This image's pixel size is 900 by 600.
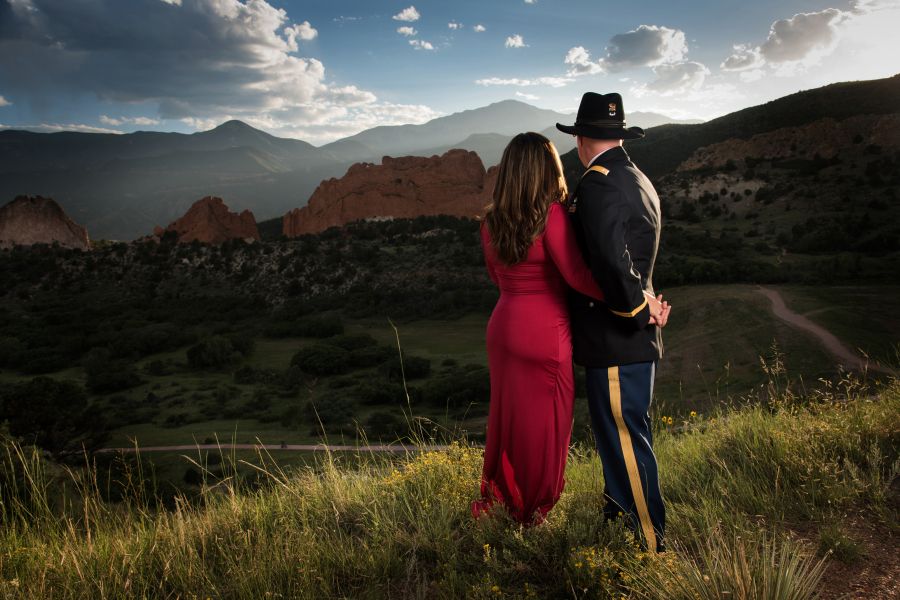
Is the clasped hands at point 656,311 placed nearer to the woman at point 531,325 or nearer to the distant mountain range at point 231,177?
the woman at point 531,325

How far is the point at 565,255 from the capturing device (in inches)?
99.9

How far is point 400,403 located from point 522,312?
70.9 ft

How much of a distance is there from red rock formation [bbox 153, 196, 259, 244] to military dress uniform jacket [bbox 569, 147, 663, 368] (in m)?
60.1

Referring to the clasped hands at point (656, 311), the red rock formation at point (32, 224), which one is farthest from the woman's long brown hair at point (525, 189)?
the red rock formation at point (32, 224)

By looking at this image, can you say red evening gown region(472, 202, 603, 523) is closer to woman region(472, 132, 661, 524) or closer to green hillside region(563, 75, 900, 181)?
woman region(472, 132, 661, 524)

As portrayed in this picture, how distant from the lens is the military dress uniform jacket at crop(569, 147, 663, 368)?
2354 millimetres

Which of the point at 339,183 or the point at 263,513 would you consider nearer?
the point at 263,513

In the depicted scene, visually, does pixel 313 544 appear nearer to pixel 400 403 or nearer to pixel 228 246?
pixel 400 403

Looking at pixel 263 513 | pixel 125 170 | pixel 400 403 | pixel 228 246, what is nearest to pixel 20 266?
pixel 228 246

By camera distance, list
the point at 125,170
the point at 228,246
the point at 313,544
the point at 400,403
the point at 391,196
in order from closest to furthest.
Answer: the point at 313,544
the point at 400,403
the point at 228,246
the point at 391,196
the point at 125,170

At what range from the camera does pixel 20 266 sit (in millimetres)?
49594

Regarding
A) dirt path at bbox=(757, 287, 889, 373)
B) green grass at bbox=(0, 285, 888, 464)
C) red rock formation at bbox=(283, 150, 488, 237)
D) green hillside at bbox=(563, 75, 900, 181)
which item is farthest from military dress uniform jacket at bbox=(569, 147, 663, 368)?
red rock formation at bbox=(283, 150, 488, 237)

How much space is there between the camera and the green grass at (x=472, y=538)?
2.10m

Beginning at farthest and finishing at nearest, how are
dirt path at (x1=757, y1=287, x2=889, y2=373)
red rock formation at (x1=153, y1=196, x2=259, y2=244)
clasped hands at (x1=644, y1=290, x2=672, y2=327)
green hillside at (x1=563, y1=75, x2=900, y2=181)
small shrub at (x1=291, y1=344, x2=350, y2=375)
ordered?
red rock formation at (x1=153, y1=196, x2=259, y2=244) < green hillside at (x1=563, y1=75, x2=900, y2=181) < small shrub at (x1=291, y1=344, x2=350, y2=375) < dirt path at (x1=757, y1=287, x2=889, y2=373) < clasped hands at (x1=644, y1=290, x2=672, y2=327)
